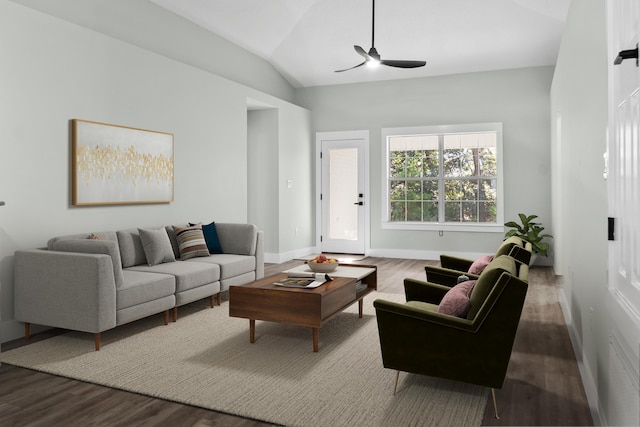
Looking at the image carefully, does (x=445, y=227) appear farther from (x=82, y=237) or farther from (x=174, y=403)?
(x=174, y=403)

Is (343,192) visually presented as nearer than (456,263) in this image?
No

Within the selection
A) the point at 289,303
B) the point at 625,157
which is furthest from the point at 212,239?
the point at 625,157

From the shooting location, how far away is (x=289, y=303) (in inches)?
148

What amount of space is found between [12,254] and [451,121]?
6.68 m

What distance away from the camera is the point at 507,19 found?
6.89 meters

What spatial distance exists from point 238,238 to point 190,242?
617 millimetres

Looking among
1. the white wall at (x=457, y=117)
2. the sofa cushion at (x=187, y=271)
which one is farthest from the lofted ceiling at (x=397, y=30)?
the sofa cushion at (x=187, y=271)

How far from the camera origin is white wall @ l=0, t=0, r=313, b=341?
13.5ft

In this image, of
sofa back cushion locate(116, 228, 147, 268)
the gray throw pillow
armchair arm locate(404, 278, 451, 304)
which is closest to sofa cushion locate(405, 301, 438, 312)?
armchair arm locate(404, 278, 451, 304)

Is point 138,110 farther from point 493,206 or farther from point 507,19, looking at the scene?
point 493,206

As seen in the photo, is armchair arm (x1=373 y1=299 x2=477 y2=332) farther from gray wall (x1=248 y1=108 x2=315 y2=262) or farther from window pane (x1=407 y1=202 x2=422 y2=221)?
window pane (x1=407 y1=202 x2=422 y2=221)

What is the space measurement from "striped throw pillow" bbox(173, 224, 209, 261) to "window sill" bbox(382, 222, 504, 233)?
13.9 ft

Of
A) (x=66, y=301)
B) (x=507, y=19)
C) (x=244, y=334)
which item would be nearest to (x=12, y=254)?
(x=66, y=301)

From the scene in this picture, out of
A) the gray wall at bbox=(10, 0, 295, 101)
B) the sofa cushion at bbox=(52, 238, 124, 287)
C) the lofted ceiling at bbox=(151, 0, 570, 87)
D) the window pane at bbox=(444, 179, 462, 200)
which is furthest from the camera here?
the window pane at bbox=(444, 179, 462, 200)
